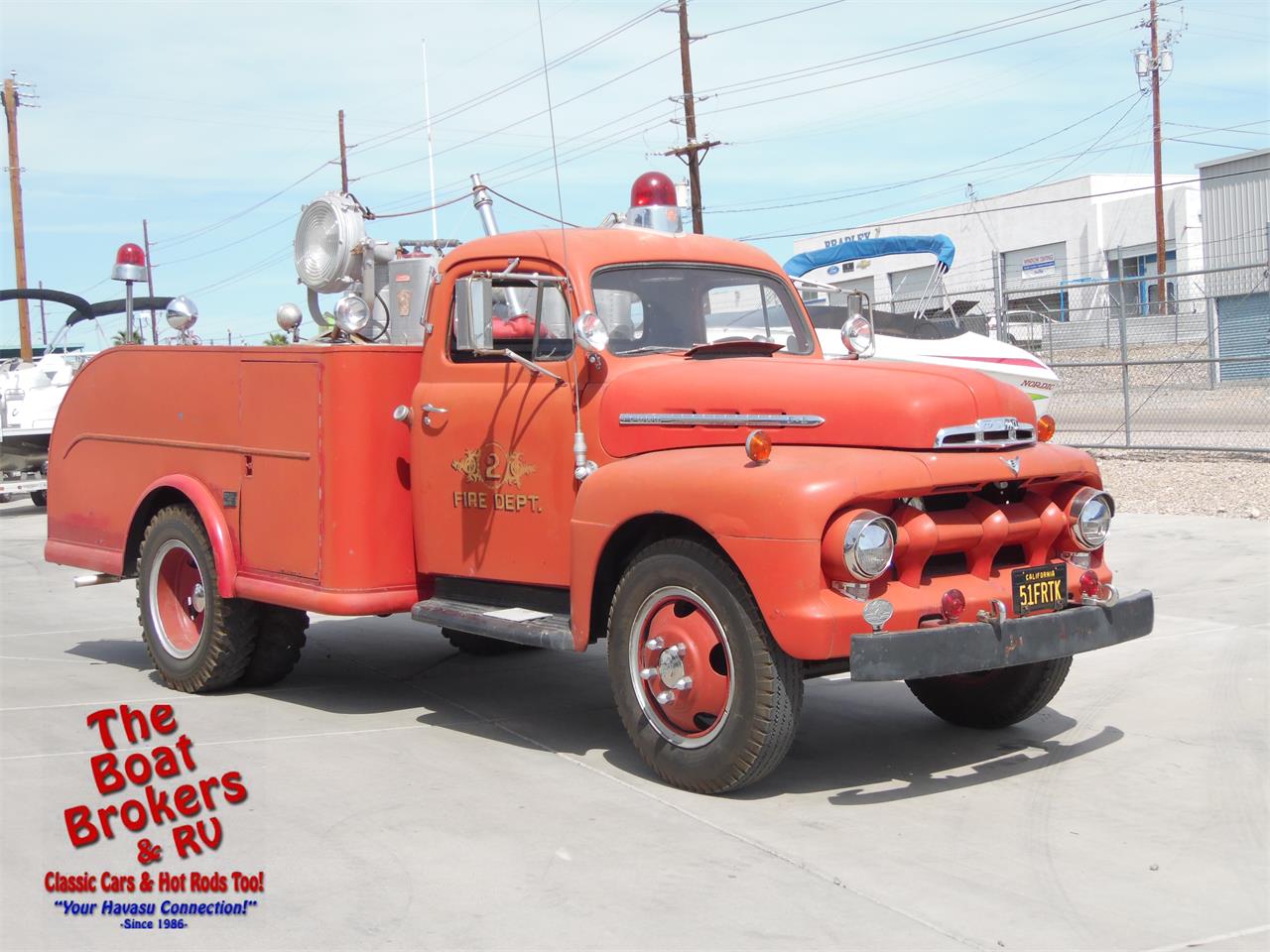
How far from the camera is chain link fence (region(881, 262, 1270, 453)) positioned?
57.1 ft

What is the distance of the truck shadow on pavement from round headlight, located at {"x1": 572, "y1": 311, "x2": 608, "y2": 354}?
1.77m

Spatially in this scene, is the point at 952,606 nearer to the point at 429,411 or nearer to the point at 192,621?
the point at 429,411

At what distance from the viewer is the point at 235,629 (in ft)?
24.0

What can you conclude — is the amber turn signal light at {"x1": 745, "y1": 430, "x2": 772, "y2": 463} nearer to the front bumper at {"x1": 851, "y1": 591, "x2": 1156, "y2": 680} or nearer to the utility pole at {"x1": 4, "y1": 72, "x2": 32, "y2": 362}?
the front bumper at {"x1": 851, "y1": 591, "x2": 1156, "y2": 680}

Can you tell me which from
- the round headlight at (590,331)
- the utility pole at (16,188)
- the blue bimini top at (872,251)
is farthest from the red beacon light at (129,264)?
the utility pole at (16,188)

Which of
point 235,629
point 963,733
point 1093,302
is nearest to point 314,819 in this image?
point 235,629

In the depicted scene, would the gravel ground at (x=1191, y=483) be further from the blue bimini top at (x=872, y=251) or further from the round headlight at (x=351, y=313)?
the round headlight at (x=351, y=313)

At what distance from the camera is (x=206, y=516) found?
729cm

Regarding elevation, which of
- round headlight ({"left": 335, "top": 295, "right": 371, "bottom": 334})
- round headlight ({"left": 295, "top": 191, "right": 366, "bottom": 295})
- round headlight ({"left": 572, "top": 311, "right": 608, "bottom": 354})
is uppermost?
round headlight ({"left": 295, "top": 191, "right": 366, "bottom": 295})

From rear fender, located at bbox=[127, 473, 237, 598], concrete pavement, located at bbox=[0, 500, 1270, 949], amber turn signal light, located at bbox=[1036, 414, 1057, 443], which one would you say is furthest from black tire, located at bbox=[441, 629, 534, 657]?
amber turn signal light, located at bbox=[1036, 414, 1057, 443]

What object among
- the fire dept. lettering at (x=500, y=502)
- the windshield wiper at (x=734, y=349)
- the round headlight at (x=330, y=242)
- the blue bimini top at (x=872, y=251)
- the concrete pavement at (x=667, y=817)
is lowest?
the concrete pavement at (x=667, y=817)

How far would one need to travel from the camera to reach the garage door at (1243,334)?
66.6 feet

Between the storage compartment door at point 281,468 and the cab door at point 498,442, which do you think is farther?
→ the storage compartment door at point 281,468

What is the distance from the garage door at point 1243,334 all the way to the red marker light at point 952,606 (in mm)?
16027
